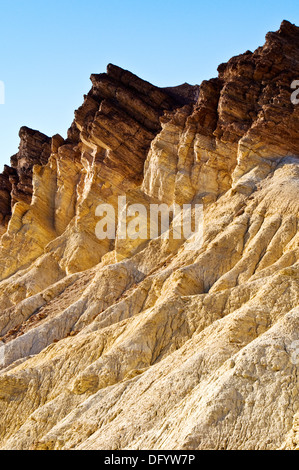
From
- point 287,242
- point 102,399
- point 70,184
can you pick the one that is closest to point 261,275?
point 287,242

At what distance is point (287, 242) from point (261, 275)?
3.36 meters

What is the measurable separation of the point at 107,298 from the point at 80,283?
5.63m

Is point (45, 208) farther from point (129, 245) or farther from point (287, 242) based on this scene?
point (287, 242)

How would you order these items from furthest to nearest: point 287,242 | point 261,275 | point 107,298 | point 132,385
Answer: point 107,298, point 287,242, point 261,275, point 132,385

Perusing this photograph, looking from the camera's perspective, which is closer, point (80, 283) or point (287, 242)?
point (287, 242)

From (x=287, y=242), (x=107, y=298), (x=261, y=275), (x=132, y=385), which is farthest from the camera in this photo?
(x=107, y=298)

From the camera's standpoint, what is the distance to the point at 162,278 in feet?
116

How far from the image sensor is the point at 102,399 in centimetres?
2491

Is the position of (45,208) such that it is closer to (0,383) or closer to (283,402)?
(0,383)

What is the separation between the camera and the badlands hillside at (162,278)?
67.8 feet

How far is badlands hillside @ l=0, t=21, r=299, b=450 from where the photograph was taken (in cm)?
2066

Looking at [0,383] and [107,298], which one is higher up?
[107,298]

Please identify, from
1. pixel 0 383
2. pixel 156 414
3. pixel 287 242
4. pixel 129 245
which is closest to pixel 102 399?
pixel 156 414
